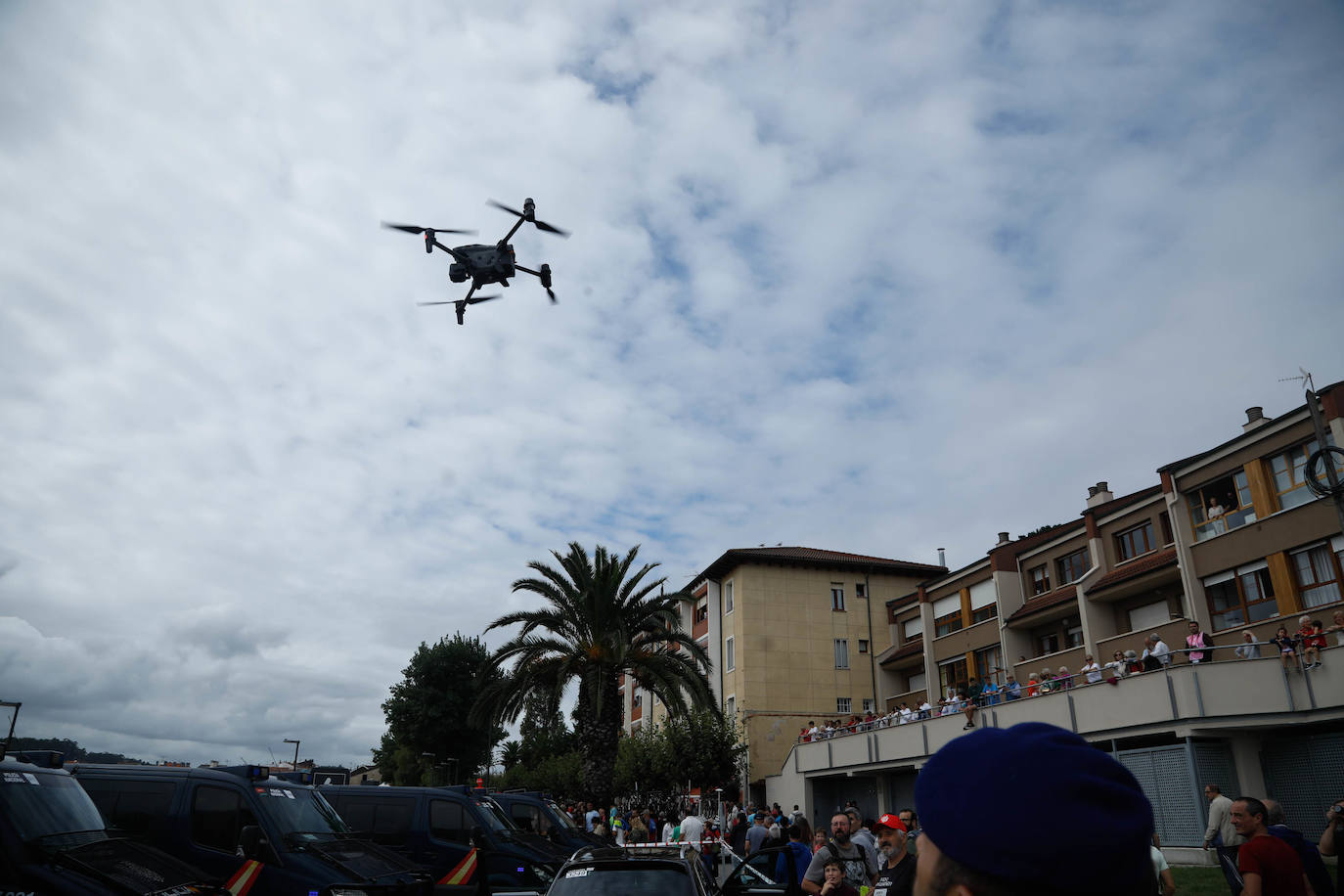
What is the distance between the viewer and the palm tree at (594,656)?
2930 cm

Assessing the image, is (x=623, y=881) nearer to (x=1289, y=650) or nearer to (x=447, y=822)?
(x=447, y=822)

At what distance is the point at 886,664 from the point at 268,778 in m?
41.9

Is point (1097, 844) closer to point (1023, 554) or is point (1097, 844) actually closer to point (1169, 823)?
point (1169, 823)

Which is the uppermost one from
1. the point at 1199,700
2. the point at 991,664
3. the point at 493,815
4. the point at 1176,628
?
the point at 991,664

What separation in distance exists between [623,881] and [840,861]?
2.09 metres

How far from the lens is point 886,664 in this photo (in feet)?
162

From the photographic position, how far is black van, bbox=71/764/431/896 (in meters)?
10.6

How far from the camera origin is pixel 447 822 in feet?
51.0

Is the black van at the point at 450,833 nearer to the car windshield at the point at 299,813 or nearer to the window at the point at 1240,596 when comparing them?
the car windshield at the point at 299,813

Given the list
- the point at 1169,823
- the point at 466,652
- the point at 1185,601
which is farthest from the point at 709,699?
the point at 466,652

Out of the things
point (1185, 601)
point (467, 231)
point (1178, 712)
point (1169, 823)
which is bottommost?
point (1169, 823)

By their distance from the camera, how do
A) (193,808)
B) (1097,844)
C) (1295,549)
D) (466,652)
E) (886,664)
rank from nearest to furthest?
(1097,844), (193,808), (1295,549), (886,664), (466,652)

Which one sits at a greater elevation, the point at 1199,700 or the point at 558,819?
the point at 1199,700

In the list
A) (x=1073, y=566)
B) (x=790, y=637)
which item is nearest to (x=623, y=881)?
(x=1073, y=566)
